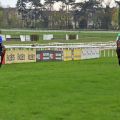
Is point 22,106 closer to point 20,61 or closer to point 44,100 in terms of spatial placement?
point 44,100

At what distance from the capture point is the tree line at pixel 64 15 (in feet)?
381

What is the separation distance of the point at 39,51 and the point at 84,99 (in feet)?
54.2

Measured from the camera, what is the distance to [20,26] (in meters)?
125

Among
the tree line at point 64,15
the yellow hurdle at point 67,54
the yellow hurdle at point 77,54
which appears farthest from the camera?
the tree line at point 64,15

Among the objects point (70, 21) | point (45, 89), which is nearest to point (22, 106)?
point (45, 89)

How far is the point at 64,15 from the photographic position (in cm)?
11919

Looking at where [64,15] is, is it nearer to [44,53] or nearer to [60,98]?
[44,53]

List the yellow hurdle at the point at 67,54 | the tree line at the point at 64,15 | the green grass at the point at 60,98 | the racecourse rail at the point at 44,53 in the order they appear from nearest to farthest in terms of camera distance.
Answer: the green grass at the point at 60,98, the racecourse rail at the point at 44,53, the yellow hurdle at the point at 67,54, the tree line at the point at 64,15

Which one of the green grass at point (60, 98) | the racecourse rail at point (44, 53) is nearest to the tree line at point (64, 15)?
the racecourse rail at point (44, 53)

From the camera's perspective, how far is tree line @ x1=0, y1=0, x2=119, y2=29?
116188 mm

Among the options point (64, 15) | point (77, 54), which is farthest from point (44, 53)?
point (64, 15)

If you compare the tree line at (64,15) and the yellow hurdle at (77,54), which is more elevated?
the tree line at (64,15)

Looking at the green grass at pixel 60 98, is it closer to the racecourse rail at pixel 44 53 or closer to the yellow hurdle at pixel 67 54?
the racecourse rail at pixel 44 53

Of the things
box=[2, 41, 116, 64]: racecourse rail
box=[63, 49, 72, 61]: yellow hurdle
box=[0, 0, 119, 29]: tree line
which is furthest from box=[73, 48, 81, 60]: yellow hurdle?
box=[0, 0, 119, 29]: tree line
